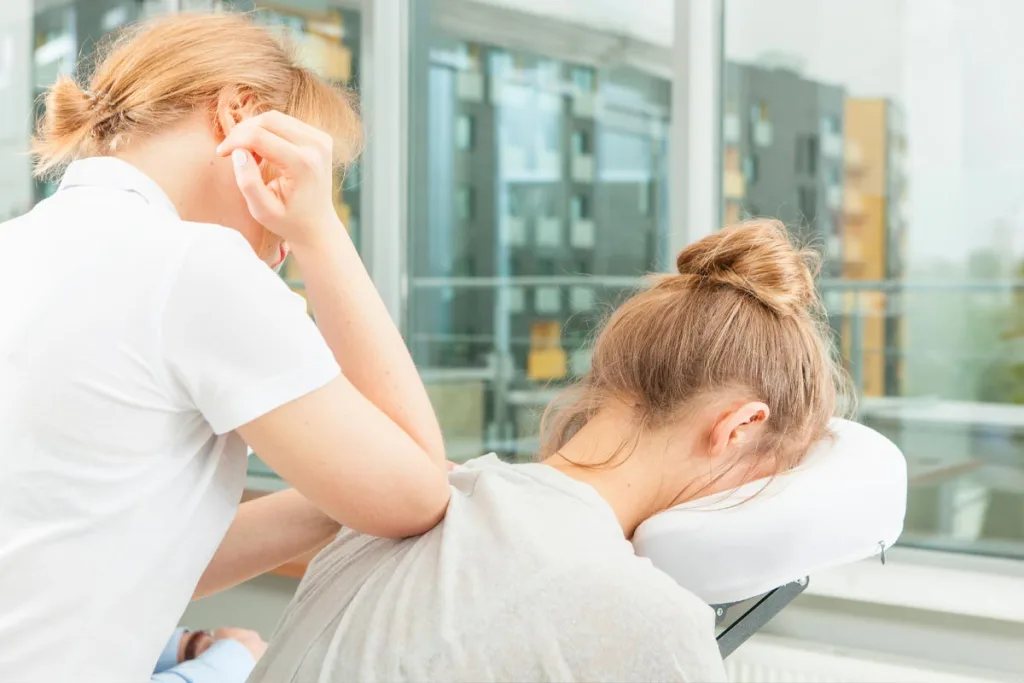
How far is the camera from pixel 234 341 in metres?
0.85

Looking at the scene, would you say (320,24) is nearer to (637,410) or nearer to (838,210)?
(838,210)

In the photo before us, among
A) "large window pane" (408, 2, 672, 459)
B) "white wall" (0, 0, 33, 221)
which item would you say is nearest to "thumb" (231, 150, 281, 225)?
"large window pane" (408, 2, 672, 459)

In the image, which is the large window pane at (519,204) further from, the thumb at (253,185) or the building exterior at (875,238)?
the thumb at (253,185)

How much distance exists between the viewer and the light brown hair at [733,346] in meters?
1.10

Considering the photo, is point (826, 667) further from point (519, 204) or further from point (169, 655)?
point (519, 204)

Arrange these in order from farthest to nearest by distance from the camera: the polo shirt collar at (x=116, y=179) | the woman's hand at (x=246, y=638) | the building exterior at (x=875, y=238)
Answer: the building exterior at (x=875, y=238) < the woman's hand at (x=246, y=638) < the polo shirt collar at (x=116, y=179)

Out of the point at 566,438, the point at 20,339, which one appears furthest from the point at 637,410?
the point at 20,339

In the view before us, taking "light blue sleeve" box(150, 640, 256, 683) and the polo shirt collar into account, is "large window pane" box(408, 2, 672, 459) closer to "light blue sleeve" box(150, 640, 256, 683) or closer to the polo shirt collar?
"light blue sleeve" box(150, 640, 256, 683)

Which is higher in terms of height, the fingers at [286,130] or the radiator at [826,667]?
the fingers at [286,130]

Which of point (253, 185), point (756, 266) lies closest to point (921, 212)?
point (756, 266)

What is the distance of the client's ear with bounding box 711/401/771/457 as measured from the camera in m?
1.07

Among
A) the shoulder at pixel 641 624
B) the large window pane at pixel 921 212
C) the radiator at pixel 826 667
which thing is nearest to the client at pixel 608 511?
the shoulder at pixel 641 624

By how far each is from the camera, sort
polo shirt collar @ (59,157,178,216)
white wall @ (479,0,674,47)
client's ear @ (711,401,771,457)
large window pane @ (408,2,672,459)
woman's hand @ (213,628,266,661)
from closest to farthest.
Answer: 1. polo shirt collar @ (59,157,178,216)
2. client's ear @ (711,401,771,457)
3. woman's hand @ (213,628,266,661)
4. white wall @ (479,0,674,47)
5. large window pane @ (408,2,672,459)

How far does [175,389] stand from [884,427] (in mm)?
1717
